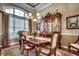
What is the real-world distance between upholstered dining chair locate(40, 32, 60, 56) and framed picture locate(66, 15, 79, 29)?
277 millimetres

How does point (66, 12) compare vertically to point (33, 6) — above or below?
below

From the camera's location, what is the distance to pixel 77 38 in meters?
2.17

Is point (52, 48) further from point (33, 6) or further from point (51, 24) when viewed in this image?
point (33, 6)

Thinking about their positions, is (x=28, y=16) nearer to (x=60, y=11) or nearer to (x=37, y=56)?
(x=60, y=11)

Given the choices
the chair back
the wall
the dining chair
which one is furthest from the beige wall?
the dining chair

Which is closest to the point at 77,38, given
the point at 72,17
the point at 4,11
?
the point at 72,17

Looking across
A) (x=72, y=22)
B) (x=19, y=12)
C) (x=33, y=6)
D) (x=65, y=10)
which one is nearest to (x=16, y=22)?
(x=19, y=12)

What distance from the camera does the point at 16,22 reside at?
88.4 inches

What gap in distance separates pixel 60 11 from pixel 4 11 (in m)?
1.08

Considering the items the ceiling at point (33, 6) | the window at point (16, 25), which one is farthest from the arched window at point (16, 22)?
the ceiling at point (33, 6)

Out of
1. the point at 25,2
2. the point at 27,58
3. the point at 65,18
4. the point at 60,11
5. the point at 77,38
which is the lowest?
the point at 27,58

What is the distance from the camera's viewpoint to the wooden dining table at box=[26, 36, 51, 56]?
2.25m

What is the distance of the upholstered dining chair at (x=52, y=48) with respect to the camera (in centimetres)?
222

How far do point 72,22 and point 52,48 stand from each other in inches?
25.2
